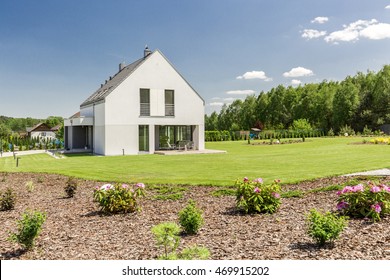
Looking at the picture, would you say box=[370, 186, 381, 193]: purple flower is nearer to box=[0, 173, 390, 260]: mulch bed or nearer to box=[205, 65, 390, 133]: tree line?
box=[0, 173, 390, 260]: mulch bed

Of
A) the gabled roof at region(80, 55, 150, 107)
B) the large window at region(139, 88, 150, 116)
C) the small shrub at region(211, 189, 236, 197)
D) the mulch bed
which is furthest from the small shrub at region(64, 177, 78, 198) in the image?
the large window at region(139, 88, 150, 116)

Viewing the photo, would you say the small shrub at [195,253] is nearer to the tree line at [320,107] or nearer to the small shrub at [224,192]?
the small shrub at [224,192]

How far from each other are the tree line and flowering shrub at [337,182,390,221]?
50.6 meters

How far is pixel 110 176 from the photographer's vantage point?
512 inches

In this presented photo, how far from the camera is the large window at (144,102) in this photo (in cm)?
2570

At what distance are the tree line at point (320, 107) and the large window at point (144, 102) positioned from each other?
121 feet

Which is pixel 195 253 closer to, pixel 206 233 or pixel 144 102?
pixel 206 233

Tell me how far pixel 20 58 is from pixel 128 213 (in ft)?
40.3

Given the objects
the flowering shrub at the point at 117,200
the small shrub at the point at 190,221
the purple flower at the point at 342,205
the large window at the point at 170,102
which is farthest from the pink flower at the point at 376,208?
the large window at the point at 170,102

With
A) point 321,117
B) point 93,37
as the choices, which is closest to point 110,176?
point 93,37

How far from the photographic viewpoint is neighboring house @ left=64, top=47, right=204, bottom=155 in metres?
24.8

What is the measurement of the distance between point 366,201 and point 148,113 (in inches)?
816

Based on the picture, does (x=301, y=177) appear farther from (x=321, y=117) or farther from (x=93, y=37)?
(x=321, y=117)

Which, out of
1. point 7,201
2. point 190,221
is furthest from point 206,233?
point 7,201
